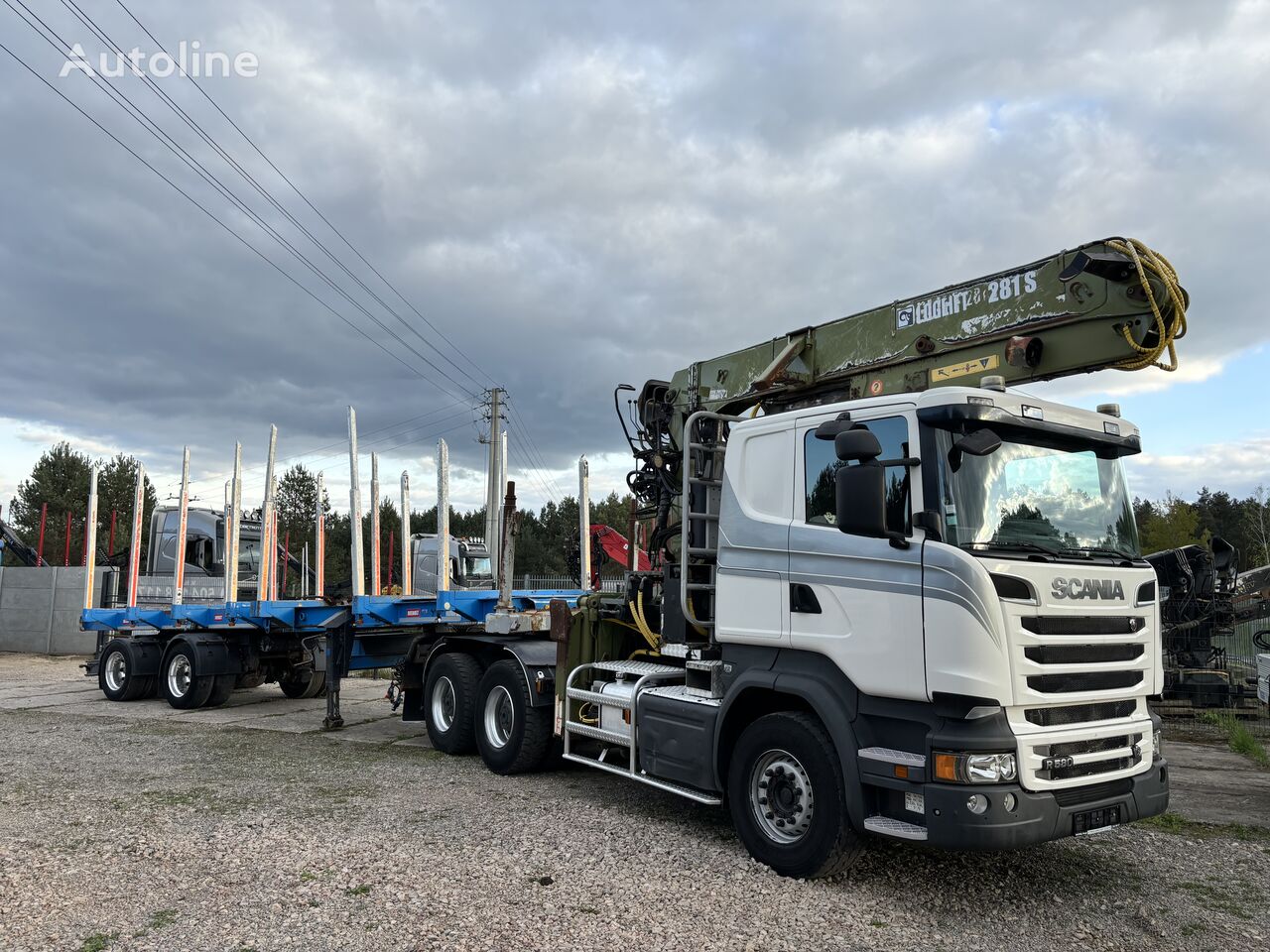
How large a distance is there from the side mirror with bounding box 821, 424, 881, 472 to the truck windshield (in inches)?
16.0

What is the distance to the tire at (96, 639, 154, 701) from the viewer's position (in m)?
14.5

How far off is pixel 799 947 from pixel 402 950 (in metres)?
1.95

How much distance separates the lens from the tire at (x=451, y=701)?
9359 millimetres

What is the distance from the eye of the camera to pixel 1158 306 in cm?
528

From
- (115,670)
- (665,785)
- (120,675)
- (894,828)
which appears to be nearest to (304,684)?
(120,675)

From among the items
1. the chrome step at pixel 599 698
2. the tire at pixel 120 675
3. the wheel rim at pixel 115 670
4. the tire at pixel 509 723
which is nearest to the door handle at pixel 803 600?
the chrome step at pixel 599 698

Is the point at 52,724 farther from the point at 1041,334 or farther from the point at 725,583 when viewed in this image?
the point at 1041,334

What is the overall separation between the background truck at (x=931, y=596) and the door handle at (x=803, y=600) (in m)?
0.02

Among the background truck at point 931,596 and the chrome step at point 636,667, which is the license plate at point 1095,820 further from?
the chrome step at point 636,667

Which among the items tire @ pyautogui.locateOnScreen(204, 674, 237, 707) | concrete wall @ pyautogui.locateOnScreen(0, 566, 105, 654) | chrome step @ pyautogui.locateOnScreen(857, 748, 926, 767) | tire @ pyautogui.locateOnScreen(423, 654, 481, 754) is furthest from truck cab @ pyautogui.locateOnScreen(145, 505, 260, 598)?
chrome step @ pyautogui.locateOnScreen(857, 748, 926, 767)

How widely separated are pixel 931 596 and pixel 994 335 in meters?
2.13

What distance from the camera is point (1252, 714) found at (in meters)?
13.7

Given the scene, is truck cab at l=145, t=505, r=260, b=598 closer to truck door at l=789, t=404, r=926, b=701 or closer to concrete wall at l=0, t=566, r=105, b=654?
concrete wall at l=0, t=566, r=105, b=654

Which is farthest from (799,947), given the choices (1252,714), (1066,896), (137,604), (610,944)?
(137,604)
